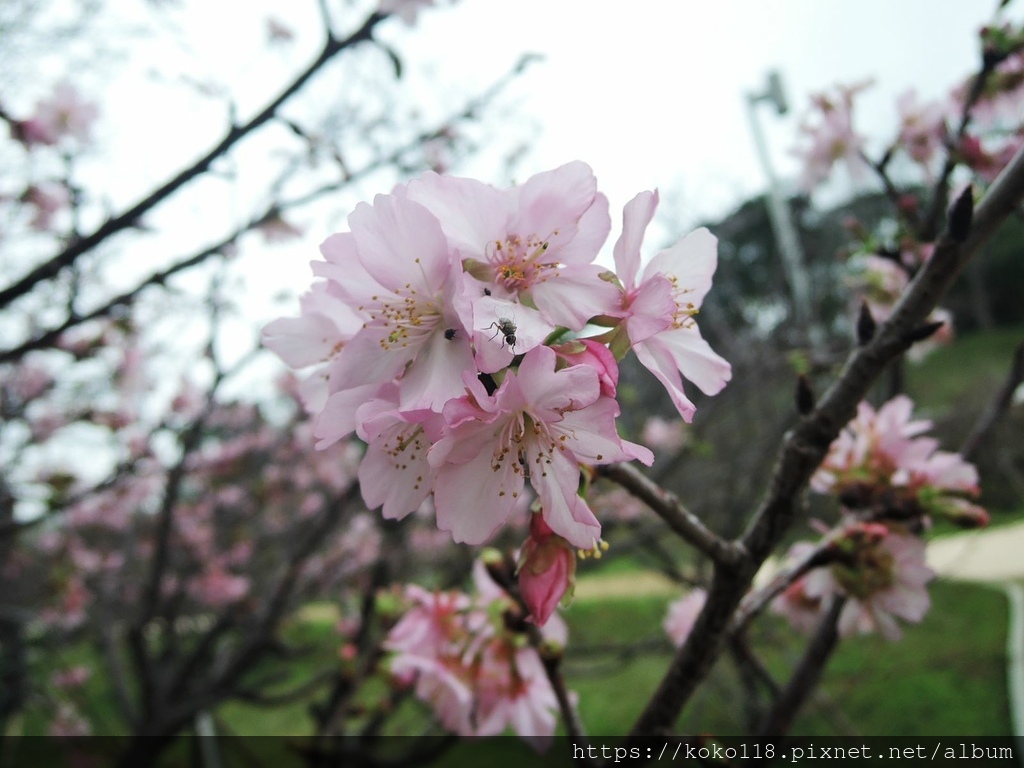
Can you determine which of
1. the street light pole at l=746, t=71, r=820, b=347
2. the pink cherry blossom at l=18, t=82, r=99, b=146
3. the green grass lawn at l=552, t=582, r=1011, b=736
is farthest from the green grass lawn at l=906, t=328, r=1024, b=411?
the pink cherry blossom at l=18, t=82, r=99, b=146

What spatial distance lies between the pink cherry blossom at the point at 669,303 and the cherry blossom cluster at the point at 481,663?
0.54 metres

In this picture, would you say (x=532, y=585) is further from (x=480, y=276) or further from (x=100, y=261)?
(x=100, y=261)

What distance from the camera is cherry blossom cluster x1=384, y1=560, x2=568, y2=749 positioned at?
1.12m

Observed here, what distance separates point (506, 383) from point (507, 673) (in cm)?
77

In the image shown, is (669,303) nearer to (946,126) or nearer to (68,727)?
(946,126)

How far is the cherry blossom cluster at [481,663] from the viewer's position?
44.1 inches

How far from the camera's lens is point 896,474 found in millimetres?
1058

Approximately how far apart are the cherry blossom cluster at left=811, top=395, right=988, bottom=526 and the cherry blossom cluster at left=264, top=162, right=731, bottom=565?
55cm

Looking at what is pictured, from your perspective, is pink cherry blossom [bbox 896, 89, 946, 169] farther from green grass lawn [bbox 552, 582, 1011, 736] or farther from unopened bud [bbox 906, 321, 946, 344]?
green grass lawn [bbox 552, 582, 1011, 736]

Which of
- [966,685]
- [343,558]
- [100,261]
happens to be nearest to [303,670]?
[343,558]

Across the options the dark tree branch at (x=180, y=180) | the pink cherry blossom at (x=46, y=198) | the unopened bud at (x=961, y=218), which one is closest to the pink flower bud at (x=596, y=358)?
the unopened bud at (x=961, y=218)

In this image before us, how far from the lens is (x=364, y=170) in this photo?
1.92 metres

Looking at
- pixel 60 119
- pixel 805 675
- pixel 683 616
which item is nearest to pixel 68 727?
pixel 60 119

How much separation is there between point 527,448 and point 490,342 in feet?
0.50
